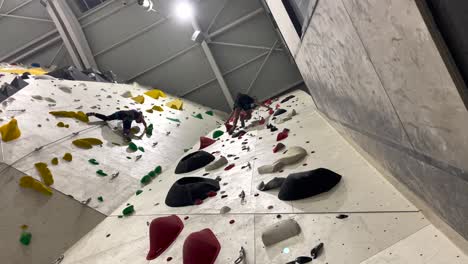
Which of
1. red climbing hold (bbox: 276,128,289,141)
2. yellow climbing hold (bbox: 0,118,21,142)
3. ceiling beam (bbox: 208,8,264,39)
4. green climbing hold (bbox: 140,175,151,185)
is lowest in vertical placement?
red climbing hold (bbox: 276,128,289,141)

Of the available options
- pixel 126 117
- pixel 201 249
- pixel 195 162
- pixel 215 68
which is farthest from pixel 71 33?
pixel 201 249

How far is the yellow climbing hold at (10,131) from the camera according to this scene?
14.8 feet

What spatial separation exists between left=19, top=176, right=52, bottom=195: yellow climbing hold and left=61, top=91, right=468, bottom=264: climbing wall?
75 centimetres

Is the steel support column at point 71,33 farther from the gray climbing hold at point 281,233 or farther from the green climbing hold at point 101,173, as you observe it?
the gray climbing hold at point 281,233

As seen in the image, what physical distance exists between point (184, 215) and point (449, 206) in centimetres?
242

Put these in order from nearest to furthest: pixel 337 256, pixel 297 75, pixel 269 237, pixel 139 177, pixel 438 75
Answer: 1. pixel 438 75
2. pixel 337 256
3. pixel 269 237
4. pixel 139 177
5. pixel 297 75

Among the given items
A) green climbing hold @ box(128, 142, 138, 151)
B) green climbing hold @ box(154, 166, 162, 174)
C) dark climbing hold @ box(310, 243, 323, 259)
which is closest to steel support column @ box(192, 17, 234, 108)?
green climbing hold @ box(128, 142, 138, 151)

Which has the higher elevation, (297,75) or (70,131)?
(70,131)

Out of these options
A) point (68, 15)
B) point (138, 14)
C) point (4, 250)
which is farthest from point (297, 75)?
point (4, 250)

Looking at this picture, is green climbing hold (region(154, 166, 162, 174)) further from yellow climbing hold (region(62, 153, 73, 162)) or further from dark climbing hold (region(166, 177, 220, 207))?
dark climbing hold (region(166, 177, 220, 207))

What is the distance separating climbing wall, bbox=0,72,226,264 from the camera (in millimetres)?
3965

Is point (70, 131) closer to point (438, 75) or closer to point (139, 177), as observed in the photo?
point (139, 177)

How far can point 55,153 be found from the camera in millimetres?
4824

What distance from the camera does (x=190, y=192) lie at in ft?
12.3
